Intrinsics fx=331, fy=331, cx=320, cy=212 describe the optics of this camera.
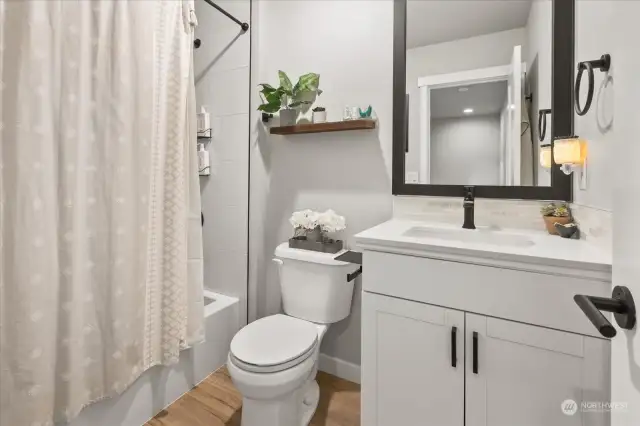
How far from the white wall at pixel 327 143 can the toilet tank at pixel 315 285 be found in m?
0.18

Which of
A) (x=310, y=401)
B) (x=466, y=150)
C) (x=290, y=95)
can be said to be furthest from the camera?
(x=290, y=95)

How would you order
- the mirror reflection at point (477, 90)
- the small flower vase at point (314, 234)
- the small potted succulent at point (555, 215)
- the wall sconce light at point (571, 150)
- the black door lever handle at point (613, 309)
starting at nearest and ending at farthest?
1. the black door lever handle at point (613, 309)
2. the wall sconce light at point (571, 150)
3. the small potted succulent at point (555, 215)
4. the mirror reflection at point (477, 90)
5. the small flower vase at point (314, 234)

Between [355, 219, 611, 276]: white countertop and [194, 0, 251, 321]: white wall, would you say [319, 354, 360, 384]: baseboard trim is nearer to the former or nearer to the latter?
[194, 0, 251, 321]: white wall

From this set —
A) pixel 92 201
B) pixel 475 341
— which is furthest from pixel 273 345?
pixel 92 201

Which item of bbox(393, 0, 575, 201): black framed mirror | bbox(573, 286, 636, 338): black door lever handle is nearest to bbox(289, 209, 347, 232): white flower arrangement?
bbox(393, 0, 575, 201): black framed mirror

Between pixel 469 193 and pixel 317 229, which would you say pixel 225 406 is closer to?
pixel 317 229

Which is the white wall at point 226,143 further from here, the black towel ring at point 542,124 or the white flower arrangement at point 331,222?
the black towel ring at point 542,124

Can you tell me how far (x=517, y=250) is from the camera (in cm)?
98

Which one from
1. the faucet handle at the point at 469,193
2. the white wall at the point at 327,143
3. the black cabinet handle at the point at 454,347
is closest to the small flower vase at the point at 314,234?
the white wall at the point at 327,143

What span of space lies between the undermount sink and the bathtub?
120 cm

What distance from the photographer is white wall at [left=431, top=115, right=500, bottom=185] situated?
1.44m

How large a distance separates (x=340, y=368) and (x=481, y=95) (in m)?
1.58

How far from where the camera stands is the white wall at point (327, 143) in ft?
5.61

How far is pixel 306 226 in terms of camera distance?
5.67 ft
